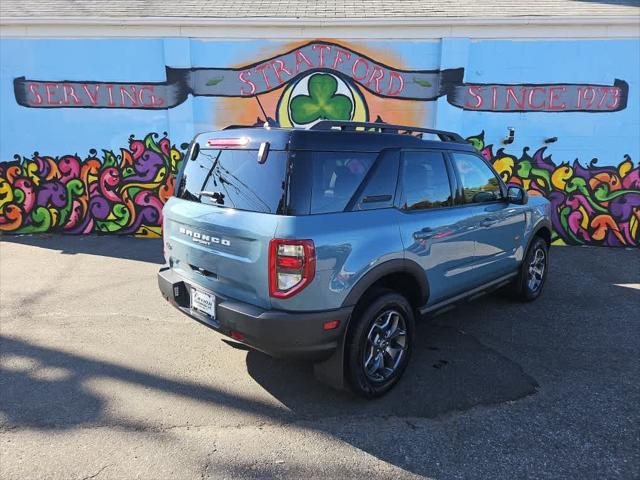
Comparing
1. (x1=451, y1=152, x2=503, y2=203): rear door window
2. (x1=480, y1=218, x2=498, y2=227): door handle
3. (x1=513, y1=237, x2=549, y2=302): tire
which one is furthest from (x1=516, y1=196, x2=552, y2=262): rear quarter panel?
(x1=480, y1=218, x2=498, y2=227): door handle

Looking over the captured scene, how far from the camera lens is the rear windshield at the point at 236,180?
271 centimetres

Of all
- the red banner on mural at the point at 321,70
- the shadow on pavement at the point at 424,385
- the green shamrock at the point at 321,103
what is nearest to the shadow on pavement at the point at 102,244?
the red banner on mural at the point at 321,70

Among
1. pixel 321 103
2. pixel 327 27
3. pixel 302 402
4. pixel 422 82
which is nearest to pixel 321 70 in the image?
pixel 321 103

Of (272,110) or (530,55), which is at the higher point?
(530,55)

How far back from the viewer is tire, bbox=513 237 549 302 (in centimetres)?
486

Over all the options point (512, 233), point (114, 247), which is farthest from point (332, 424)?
point (114, 247)

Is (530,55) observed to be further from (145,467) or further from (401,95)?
(145,467)

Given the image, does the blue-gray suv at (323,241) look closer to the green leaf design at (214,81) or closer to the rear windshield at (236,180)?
the rear windshield at (236,180)

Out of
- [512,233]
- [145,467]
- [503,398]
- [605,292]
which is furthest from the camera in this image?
[605,292]

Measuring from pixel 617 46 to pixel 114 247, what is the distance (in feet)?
29.9

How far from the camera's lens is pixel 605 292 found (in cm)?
542

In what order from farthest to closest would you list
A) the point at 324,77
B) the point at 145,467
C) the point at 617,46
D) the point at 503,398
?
the point at 324,77 < the point at 617,46 < the point at 503,398 < the point at 145,467

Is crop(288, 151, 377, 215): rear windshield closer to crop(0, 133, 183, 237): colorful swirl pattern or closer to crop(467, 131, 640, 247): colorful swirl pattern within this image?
crop(467, 131, 640, 247): colorful swirl pattern

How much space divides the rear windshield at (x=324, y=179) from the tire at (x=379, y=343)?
732mm
